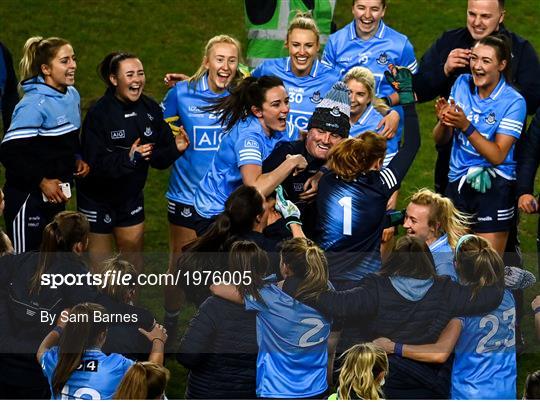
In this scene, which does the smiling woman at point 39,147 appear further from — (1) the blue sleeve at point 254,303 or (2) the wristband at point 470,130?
(2) the wristband at point 470,130

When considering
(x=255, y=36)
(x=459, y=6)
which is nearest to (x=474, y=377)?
(x=255, y=36)

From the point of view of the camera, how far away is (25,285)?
7.55 meters

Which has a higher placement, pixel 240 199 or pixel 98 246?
pixel 240 199

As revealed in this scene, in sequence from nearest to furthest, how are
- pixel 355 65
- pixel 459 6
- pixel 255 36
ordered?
pixel 355 65 → pixel 255 36 → pixel 459 6

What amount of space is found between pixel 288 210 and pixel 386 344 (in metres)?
1.16

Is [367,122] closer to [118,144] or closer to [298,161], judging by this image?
[298,161]

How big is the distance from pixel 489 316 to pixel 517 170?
6.82 ft

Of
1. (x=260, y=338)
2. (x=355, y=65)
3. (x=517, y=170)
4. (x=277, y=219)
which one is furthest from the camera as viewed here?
(x=355, y=65)

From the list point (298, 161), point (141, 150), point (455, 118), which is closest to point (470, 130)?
point (455, 118)

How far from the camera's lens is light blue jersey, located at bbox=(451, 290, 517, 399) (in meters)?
7.21

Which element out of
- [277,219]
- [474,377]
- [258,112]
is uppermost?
[258,112]

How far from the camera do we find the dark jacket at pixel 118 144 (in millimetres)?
8977

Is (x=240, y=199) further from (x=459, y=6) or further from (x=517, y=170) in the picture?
(x=459, y=6)

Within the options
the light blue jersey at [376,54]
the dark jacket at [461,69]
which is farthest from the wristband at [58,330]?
the dark jacket at [461,69]
